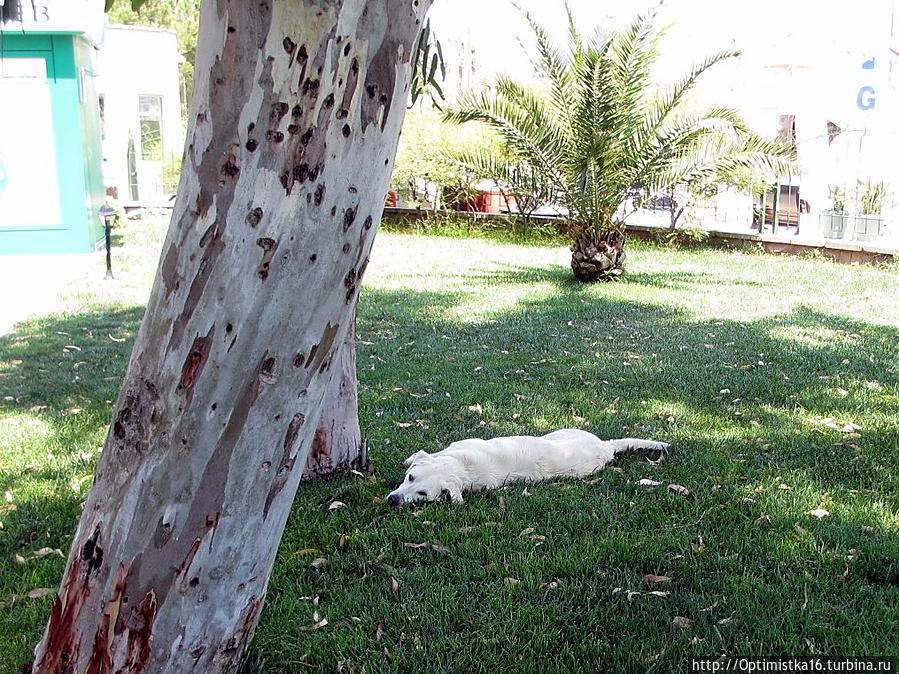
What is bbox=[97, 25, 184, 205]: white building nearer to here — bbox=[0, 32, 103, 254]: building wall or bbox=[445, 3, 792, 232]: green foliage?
bbox=[0, 32, 103, 254]: building wall

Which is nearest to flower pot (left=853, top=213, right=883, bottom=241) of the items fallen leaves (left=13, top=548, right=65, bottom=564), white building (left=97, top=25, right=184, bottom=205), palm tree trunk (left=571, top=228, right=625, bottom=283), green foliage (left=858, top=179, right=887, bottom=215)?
green foliage (left=858, top=179, right=887, bottom=215)

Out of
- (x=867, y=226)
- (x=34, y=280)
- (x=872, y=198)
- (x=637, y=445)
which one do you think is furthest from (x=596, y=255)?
(x=34, y=280)

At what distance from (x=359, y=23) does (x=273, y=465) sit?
1.14 meters

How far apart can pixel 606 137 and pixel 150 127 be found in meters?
18.0

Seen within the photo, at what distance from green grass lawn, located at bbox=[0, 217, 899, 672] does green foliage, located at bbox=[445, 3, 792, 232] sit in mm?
3665

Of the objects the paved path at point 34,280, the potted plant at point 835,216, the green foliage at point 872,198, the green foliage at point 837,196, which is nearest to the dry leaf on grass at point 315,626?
the paved path at point 34,280

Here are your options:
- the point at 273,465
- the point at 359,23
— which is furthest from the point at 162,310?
the point at 359,23

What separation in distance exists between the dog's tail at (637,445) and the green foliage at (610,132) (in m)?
7.59

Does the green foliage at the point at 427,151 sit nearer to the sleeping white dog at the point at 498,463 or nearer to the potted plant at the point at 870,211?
the potted plant at the point at 870,211

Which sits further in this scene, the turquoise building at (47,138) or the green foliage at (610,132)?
the turquoise building at (47,138)

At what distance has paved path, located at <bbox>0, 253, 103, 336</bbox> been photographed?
381 inches

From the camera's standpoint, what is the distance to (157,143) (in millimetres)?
25625

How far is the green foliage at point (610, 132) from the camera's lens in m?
11.7

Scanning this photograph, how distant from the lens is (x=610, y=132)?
11.9m
